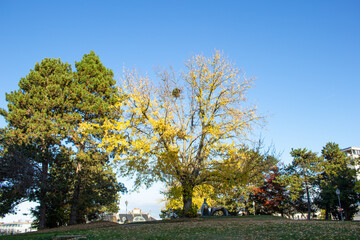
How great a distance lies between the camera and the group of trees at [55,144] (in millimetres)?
22312

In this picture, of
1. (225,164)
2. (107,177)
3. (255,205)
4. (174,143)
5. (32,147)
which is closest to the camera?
(225,164)

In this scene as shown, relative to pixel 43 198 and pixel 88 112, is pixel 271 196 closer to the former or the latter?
pixel 88 112

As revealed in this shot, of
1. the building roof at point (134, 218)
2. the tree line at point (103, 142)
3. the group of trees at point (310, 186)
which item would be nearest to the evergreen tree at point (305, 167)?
the group of trees at point (310, 186)

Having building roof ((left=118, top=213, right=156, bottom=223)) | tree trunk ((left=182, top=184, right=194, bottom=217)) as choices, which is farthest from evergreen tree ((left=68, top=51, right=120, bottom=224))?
building roof ((left=118, top=213, right=156, bottom=223))

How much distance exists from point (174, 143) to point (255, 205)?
31.2 m

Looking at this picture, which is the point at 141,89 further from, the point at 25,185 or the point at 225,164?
the point at 25,185

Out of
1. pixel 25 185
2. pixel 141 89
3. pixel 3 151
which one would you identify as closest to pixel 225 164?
pixel 141 89

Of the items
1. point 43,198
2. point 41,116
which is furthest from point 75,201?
point 41,116

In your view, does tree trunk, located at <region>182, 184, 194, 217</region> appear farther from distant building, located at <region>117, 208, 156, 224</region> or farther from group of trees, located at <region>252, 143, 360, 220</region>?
distant building, located at <region>117, 208, 156, 224</region>

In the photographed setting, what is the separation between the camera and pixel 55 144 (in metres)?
25.1

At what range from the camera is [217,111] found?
18.1 meters

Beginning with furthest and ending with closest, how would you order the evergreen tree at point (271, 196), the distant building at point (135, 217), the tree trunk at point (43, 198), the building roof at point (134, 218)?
1. the distant building at point (135, 217)
2. the building roof at point (134, 218)
3. the evergreen tree at point (271, 196)
4. the tree trunk at point (43, 198)

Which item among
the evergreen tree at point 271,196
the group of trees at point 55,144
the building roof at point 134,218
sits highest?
the group of trees at point 55,144

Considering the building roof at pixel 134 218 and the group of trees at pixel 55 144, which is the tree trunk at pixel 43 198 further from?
the building roof at pixel 134 218
